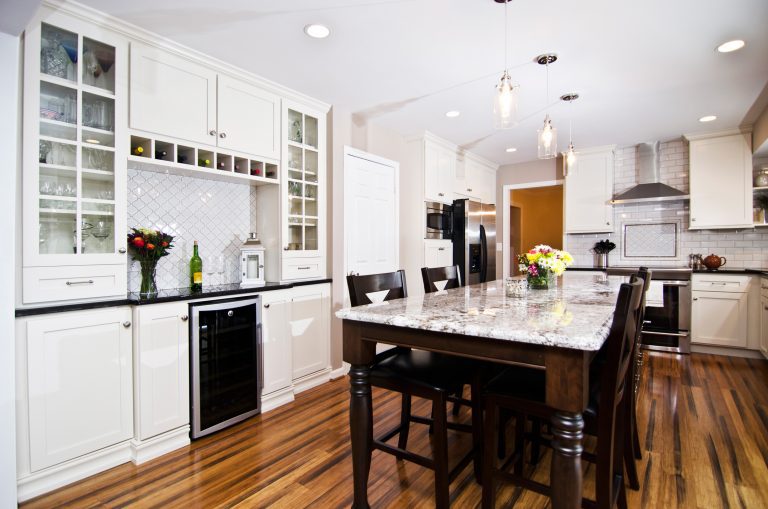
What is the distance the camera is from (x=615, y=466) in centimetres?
173

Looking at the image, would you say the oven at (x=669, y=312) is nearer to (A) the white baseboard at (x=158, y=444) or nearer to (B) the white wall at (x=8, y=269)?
(A) the white baseboard at (x=158, y=444)

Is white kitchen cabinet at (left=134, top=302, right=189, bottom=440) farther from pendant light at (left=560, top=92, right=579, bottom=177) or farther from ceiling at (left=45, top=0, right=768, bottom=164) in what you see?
pendant light at (left=560, top=92, right=579, bottom=177)

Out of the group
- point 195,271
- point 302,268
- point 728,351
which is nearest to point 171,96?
point 195,271

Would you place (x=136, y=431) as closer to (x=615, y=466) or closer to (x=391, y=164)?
(x=615, y=466)

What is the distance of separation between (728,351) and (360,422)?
479cm

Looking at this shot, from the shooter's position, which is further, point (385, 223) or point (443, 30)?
point (385, 223)

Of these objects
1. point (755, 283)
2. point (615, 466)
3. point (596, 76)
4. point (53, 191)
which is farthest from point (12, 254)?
point (755, 283)

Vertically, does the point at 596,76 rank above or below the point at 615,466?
above

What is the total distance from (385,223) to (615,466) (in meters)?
3.02

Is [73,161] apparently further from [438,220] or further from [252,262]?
[438,220]

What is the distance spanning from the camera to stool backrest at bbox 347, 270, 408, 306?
196 cm

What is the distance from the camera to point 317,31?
7.85ft

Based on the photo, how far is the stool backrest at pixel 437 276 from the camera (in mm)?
2508

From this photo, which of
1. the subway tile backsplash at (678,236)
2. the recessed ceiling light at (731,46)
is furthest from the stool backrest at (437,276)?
the subway tile backsplash at (678,236)
